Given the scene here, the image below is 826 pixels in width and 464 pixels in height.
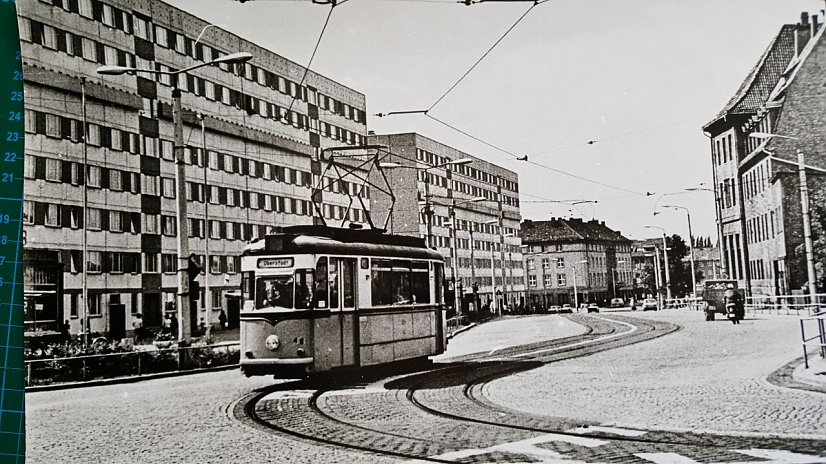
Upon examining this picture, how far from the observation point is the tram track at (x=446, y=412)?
3.53 metres

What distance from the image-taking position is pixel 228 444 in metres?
4.19

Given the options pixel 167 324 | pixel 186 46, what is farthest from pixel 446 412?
pixel 186 46

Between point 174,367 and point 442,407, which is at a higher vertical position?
point 174,367

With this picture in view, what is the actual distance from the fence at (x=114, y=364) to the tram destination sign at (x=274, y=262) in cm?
63

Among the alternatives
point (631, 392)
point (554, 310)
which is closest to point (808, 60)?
point (631, 392)

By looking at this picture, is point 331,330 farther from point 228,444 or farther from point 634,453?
point 634,453

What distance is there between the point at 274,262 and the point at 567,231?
6.15 feet

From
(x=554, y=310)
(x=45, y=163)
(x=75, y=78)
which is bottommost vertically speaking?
(x=554, y=310)

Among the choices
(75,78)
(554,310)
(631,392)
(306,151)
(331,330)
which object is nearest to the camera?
(631,392)

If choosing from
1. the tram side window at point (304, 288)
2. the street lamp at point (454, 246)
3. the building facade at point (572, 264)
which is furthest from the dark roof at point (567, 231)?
the tram side window at point (304, 288)

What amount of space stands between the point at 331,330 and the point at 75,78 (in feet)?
8.99

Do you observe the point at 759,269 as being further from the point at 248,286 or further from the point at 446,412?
the point at 248,286

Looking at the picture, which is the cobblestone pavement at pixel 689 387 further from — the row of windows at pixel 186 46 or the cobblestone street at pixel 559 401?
the row of windows at pixel 186 46

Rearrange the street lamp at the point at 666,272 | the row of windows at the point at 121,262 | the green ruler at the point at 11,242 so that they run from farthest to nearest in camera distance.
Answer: the green ruler at the point at 11,242, the row of windows at the point at 121,262, the street lamp at the point at 666,272
